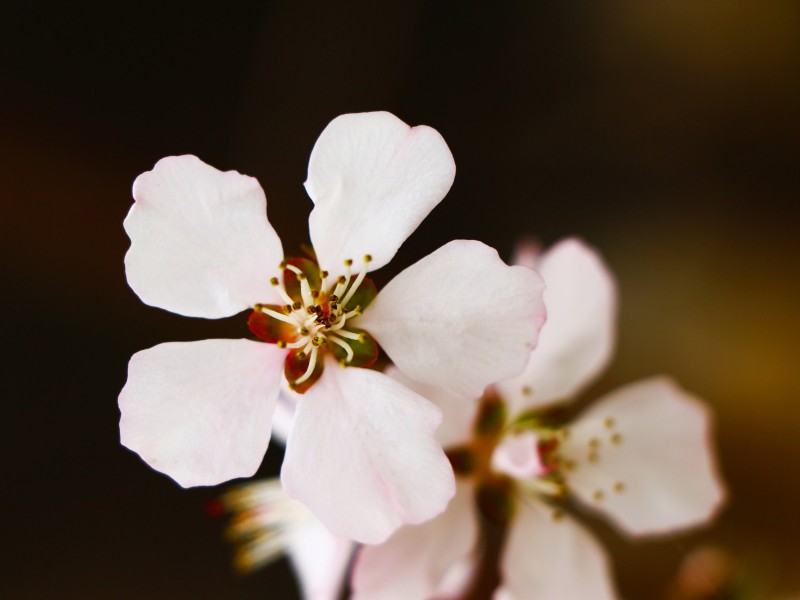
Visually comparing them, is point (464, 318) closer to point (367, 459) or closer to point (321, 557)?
point (367, 459)

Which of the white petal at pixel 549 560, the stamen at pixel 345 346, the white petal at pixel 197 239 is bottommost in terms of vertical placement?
the white petal at pixel 549 560

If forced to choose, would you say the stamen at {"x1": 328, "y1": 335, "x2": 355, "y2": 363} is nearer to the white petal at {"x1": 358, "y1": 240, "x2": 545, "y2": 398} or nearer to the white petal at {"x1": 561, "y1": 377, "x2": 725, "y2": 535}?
the white petal at {"x1": 358, "y1": 240, "x2": 545, "y2": 398}

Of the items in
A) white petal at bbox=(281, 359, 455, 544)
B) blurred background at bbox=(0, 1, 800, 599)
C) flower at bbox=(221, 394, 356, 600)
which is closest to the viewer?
white petal at bbox=(281, 359, 455, 544)

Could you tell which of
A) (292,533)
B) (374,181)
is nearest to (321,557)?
(292,533)

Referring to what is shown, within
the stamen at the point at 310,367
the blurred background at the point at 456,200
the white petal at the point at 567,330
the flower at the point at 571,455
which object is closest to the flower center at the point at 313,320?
the stamen at the point at 310,367

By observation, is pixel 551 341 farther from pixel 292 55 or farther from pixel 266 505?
pixel 292 55

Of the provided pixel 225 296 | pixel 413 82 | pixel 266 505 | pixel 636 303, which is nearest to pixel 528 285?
pixel 225 296

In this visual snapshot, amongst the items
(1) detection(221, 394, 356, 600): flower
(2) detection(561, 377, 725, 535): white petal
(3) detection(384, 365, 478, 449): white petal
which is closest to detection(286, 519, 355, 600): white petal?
(1) detection(221, 394, 356, 600): flower

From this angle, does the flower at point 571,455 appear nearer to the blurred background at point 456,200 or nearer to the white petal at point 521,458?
the white petal at point 521,458
